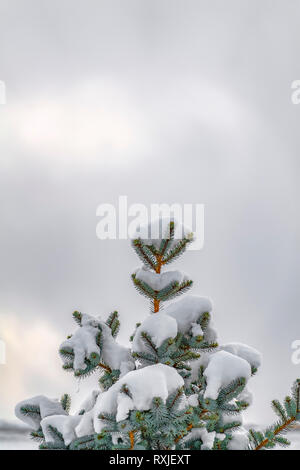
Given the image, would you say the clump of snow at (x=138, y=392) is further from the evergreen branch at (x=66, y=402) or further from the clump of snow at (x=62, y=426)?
the evergreen branch at (x=66, y=402)

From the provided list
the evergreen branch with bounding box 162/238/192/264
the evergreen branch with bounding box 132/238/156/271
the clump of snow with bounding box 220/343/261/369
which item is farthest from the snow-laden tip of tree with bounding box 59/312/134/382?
the clump of snow with bounding box 220/343/261/369

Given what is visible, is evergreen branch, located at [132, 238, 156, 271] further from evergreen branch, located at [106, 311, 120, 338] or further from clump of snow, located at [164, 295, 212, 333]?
evergreen branch, located at [106, 311, 120, 338]

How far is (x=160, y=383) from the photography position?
10.3 feet

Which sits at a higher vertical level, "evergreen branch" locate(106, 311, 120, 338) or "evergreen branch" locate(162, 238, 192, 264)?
"evergreen branch" locate(162, 238, 192, 264)

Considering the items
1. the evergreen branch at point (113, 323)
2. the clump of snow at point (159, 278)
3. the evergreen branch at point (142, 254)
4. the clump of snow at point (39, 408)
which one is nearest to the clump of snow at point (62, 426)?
the clump of snow at point (39, 408)

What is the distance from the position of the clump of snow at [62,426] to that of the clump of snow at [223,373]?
1434 millimetres

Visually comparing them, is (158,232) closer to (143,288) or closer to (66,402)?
(143,288)

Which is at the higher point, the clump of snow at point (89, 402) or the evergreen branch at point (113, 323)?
the evergreen branch at point (113, 323)

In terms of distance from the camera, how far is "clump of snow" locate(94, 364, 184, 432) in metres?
3.05

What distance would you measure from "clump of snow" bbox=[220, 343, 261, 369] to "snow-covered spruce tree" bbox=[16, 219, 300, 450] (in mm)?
11

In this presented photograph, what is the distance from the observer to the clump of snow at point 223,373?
3.41 m

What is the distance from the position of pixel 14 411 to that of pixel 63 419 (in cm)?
76
